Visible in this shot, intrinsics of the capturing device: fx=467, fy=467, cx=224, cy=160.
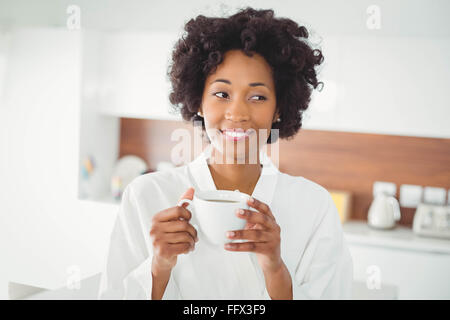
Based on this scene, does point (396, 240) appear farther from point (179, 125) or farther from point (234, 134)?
point (234, 134)

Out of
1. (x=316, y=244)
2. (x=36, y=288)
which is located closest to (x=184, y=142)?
(x=36, y=288)

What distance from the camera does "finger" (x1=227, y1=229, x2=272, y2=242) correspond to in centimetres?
53

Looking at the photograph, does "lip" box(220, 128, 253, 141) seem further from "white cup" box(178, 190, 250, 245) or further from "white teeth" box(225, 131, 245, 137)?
"white cup" box(178, 190, 250, 245)

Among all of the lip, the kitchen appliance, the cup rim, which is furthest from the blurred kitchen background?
the cup rim

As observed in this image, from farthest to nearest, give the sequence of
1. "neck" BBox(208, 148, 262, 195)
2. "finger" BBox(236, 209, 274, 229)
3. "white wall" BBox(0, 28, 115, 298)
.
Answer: "white wall" BBox(0, 28, 115, 298) < "neck" BBox(208, 148, 262, 195) < "finger" BBox(236, 209, 274, 229)

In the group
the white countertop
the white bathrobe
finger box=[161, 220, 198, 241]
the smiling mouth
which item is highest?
the smiling mouth

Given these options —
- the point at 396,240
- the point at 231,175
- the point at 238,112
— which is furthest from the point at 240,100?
the point at 396,240

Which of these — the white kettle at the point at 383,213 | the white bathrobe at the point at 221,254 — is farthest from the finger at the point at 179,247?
the white kettle at the point at 383,213

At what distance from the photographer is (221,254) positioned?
702 mm

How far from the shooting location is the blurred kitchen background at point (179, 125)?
158 centimetres

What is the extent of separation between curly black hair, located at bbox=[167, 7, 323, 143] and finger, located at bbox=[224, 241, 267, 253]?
26 cm

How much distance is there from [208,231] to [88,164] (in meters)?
1.45

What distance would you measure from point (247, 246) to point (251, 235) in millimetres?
17

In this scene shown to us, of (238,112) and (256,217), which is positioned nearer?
(256,217)
